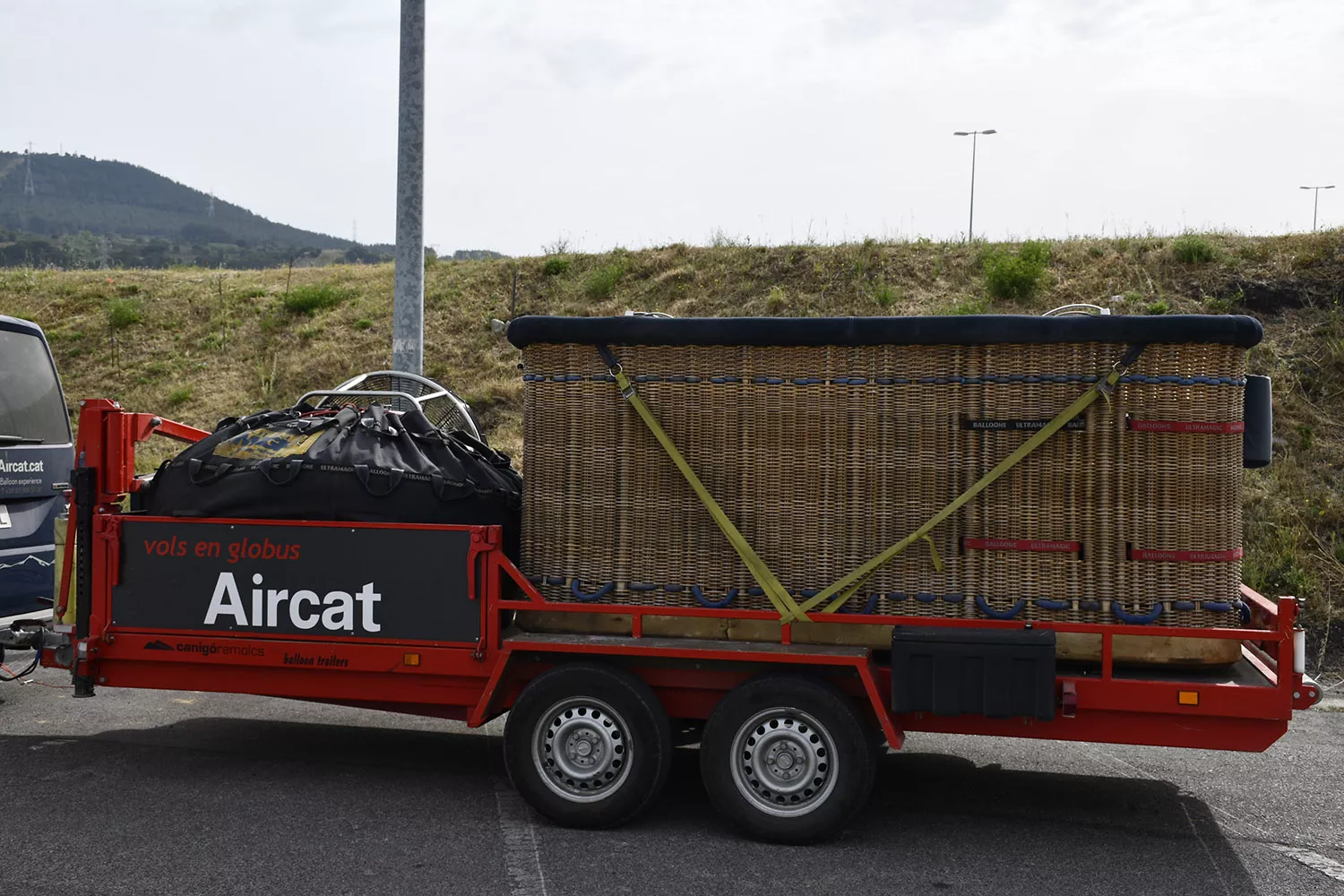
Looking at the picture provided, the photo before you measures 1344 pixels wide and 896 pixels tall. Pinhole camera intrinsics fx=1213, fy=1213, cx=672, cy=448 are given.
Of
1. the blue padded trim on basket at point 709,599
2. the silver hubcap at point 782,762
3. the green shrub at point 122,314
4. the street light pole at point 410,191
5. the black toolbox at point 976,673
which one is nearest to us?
the black toolbox at point 976,673

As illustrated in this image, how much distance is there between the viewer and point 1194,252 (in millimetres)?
15883

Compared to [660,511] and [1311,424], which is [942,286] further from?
[660,511]

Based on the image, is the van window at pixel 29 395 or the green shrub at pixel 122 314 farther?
the green shrub at pixel 122 314

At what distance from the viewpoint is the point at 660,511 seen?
17.9ft

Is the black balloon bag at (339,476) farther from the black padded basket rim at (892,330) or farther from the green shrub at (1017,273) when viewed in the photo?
the green shrub at (1017,273)

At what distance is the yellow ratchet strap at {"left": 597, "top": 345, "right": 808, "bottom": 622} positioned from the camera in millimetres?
5250

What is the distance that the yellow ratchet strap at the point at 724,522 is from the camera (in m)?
5.25

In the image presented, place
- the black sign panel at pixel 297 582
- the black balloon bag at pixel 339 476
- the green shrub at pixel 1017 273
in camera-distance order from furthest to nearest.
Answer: the green shrub at pixel 1017 273
the black balloon bag at pixel 339 476
the black sign panel at pixel 297 582

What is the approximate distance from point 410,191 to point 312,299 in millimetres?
12569

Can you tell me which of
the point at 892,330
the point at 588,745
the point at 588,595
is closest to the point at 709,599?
the point at 588,595

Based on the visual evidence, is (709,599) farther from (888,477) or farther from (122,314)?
(122,314)

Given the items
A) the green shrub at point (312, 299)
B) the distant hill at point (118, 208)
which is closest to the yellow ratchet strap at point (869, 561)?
the green shrub at point (312, 299)

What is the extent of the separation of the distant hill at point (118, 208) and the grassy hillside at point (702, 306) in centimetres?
12579

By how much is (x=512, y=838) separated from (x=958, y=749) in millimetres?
2763
